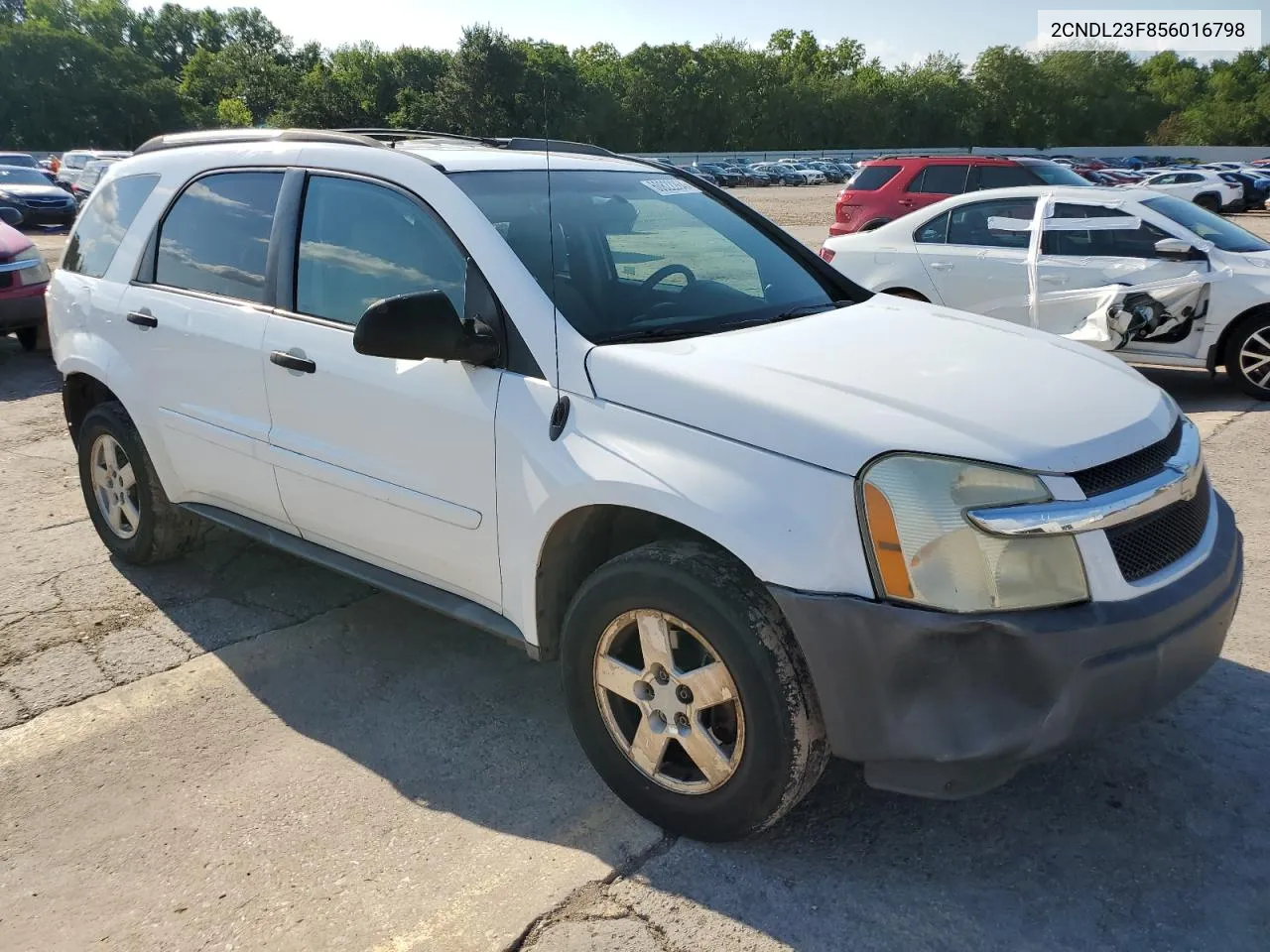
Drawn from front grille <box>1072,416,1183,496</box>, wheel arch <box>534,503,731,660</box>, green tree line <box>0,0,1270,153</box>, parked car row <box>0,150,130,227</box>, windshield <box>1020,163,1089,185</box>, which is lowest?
wheel arch <box>534,503,731,660</box>

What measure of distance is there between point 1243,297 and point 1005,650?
21.8 feet

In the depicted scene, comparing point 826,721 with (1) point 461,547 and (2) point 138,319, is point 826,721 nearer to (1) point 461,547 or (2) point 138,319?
(1) point 461,547

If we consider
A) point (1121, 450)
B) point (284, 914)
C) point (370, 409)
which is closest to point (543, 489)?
point (370, 409)

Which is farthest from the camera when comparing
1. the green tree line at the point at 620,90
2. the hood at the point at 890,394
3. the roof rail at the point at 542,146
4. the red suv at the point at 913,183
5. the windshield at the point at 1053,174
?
the green tree line at the point at 620,90

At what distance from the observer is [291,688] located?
3.74 m

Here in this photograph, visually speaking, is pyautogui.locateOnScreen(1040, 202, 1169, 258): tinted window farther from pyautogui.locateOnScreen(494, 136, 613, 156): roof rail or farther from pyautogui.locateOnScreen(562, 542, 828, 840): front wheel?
pyautogui.locateOnScreen(562, 542, 828, 840): front wheel

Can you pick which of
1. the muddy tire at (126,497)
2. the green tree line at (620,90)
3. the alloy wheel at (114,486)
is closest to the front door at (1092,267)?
the muddy tire at (126,497)

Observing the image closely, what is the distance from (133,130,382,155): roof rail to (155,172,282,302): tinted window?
178 millimetres

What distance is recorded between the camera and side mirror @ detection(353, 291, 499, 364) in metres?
2.90

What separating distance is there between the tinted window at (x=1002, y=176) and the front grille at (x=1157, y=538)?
12056mm

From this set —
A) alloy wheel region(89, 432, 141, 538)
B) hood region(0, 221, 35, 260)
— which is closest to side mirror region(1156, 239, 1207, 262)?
alloy wheel region(89, 432, 141, 538)

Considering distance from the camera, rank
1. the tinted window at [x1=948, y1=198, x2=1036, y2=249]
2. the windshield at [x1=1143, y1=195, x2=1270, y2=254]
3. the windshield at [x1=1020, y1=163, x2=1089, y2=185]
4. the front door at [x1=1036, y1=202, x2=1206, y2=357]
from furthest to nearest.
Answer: the windshield at [x1=1020, y1=163, x2=1089, y2=185], the tinted window at [x1=948, y1=198, x2=1036, y2=249], the windshield at [x1=1143, y1=195, x2=1270, y2=254], the front door at [x1=1036, y1=202, x2=1206, y2=357]

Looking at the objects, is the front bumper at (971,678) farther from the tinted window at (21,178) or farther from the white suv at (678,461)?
the tinted window at (21,178)

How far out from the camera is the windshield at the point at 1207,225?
7987 mm
